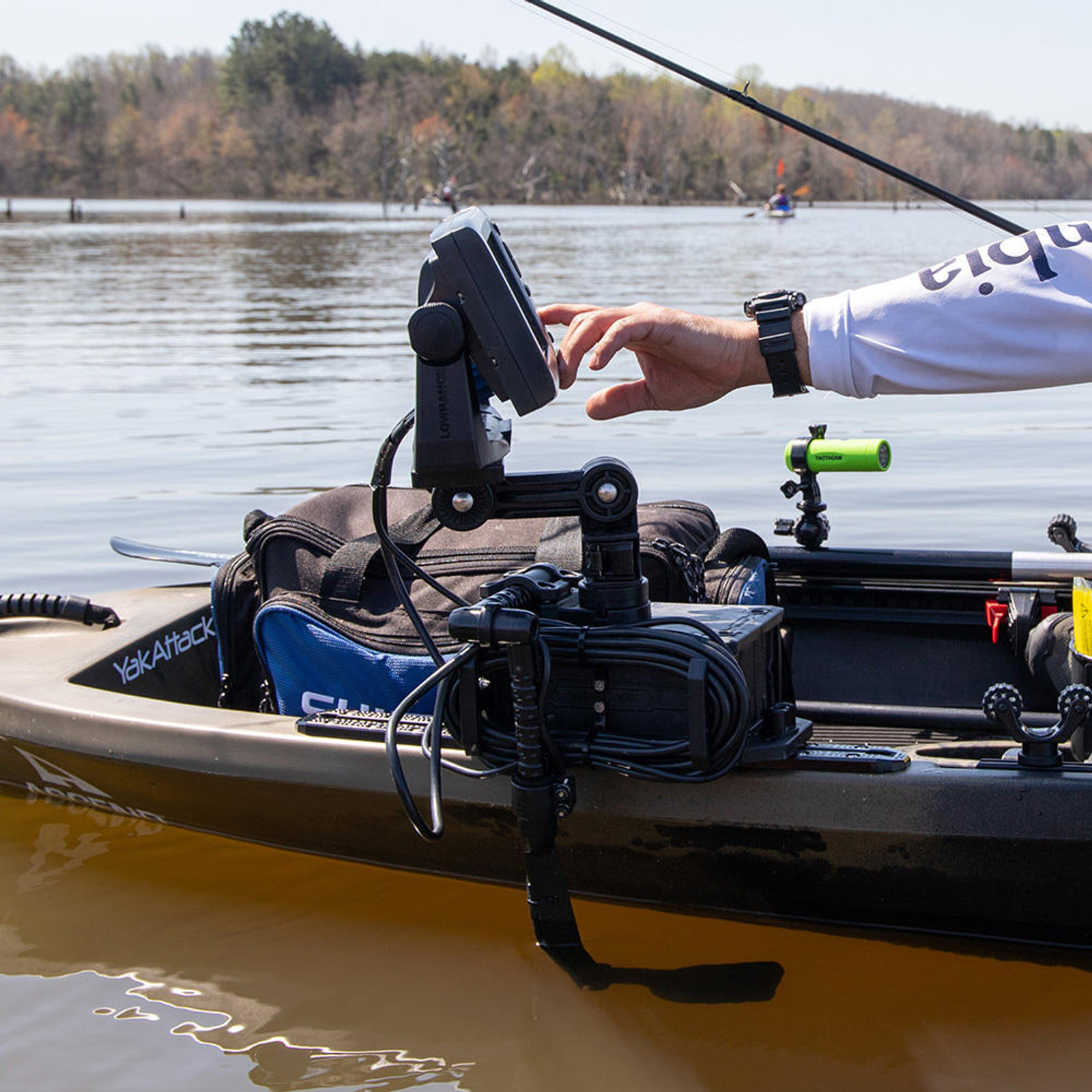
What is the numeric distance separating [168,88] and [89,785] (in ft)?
499

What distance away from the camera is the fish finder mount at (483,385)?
2199 millimetres

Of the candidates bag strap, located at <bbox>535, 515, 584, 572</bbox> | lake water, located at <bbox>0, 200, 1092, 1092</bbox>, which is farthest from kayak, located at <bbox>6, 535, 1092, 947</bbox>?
bag strap, located at <bbox>535, 515, 584, 572</bbox>

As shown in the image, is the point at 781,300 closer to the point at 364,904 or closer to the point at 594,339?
the point at 594,339

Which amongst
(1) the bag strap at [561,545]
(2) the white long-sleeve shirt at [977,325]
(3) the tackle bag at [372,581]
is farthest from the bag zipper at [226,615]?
(2) the white long-sleeve shirt at [977,325]

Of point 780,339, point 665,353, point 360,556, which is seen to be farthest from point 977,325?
point 360,556

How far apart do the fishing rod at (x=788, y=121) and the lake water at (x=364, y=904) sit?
4.94 feet

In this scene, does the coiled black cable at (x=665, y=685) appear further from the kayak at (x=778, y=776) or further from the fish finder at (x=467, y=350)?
the fish finder at (x=467, y=350)

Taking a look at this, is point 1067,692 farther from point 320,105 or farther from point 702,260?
point 320,105

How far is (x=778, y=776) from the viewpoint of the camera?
246 centimetres

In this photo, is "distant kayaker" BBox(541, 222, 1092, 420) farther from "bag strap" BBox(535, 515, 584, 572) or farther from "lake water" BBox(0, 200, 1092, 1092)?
"lake water" BBox(0, 200, 1092, 1092)

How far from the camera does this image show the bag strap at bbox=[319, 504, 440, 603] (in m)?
2.92

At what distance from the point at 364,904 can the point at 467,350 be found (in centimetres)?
137

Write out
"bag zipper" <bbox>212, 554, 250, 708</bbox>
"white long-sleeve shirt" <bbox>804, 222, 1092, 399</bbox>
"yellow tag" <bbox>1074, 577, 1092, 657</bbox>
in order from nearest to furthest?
"white long-sleeve shirt" <bbox>804, 222, 1092, 399</bbox>, "yellow tag" <bbox>1074, 577, 1092, 657</bbox>, "bag zipper" <bbox>212, 554, 250, 708</bbox>

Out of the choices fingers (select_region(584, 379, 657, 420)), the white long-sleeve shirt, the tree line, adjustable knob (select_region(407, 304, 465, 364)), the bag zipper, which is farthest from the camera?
the tree line
